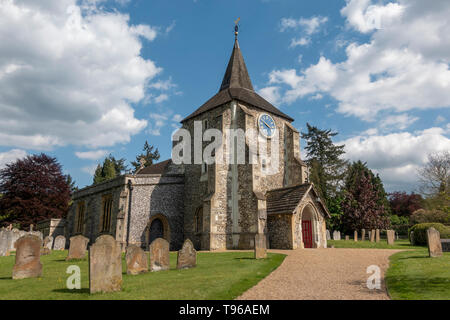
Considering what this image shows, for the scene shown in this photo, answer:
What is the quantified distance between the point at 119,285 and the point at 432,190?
3285 centimetres

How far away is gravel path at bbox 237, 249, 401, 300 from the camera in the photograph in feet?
21.3

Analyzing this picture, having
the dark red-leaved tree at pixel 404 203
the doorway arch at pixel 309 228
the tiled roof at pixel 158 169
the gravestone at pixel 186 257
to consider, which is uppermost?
the tiled roof at pixel 158 169

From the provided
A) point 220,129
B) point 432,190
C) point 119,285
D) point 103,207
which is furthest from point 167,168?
point 432,190

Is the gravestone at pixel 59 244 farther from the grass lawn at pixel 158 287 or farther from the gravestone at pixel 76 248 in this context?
the grass lawn at pixel 158 287

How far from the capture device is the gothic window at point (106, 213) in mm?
23703

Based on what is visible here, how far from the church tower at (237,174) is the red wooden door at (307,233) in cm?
297

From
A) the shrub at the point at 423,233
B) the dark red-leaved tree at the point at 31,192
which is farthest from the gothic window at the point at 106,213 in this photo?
the shrub at the point at 423,233

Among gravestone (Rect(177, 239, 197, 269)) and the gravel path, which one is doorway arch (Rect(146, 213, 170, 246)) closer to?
gravestone (Rect(177, 239, 197, 269))

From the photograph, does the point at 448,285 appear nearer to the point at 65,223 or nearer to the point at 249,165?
the point at 249,165

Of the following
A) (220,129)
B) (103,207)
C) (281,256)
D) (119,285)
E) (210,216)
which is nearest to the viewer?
(119,285)

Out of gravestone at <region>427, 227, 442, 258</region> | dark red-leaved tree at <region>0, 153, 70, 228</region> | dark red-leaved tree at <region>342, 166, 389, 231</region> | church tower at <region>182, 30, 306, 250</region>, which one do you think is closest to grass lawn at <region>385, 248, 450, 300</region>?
gravestone at <region>427, 227, 442, 258</region>

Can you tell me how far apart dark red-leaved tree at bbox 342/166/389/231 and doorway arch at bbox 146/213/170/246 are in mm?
23229

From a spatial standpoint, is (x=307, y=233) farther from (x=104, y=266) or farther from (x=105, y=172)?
(x=105, y=172)
